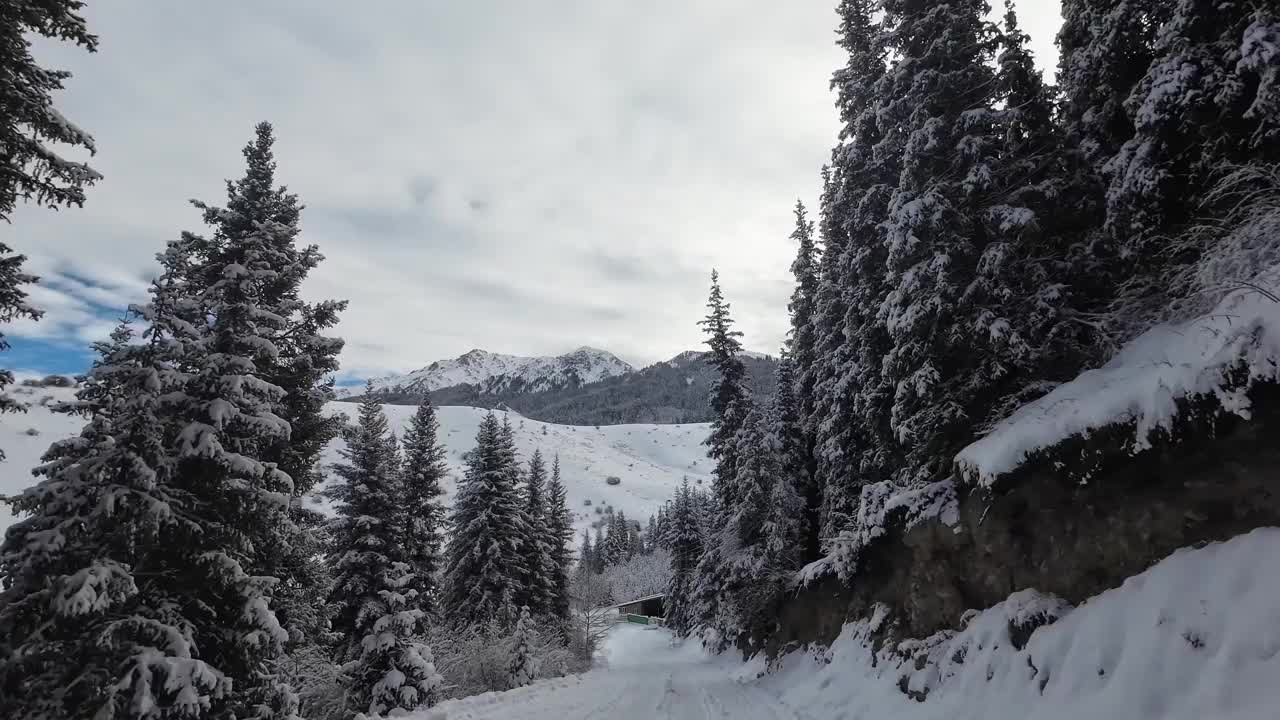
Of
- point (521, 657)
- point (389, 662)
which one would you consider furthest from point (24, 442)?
point (389, 662)

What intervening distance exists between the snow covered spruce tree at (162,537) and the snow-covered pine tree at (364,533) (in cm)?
745

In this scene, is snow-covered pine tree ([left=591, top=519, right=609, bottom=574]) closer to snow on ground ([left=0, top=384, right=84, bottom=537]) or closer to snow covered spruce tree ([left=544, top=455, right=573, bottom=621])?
snow covered spruce tree ([left=544, top=455, right=573, bottom=621])

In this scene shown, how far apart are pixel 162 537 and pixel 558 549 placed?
31.6 metres

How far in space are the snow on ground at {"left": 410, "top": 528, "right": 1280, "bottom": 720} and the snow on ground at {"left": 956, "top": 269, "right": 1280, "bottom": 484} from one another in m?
1.64

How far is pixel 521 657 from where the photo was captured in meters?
25.0

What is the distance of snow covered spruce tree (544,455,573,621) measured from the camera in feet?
119

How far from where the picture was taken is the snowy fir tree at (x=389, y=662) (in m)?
17.6

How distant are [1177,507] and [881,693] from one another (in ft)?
22.2

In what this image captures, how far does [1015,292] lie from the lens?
11211 millimetres

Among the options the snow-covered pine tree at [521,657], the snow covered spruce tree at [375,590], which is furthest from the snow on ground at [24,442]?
the snow covered spruce tree at [375,590]

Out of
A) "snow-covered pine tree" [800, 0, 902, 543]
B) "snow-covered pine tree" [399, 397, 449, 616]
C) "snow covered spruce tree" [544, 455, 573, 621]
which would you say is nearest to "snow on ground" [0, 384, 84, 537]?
"snow covered spruce tree" [544, 455, 573, 621]

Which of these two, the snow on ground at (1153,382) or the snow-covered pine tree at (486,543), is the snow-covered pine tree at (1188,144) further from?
the snow-covered pine tree at (486,543)

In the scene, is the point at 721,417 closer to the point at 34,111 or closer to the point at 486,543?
the point at 486,543

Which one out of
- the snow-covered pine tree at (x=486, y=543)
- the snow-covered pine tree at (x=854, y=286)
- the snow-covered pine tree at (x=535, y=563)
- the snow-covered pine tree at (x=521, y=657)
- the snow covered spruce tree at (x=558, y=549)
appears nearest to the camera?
the snow-covered pine tree at (x=854, y=286)
